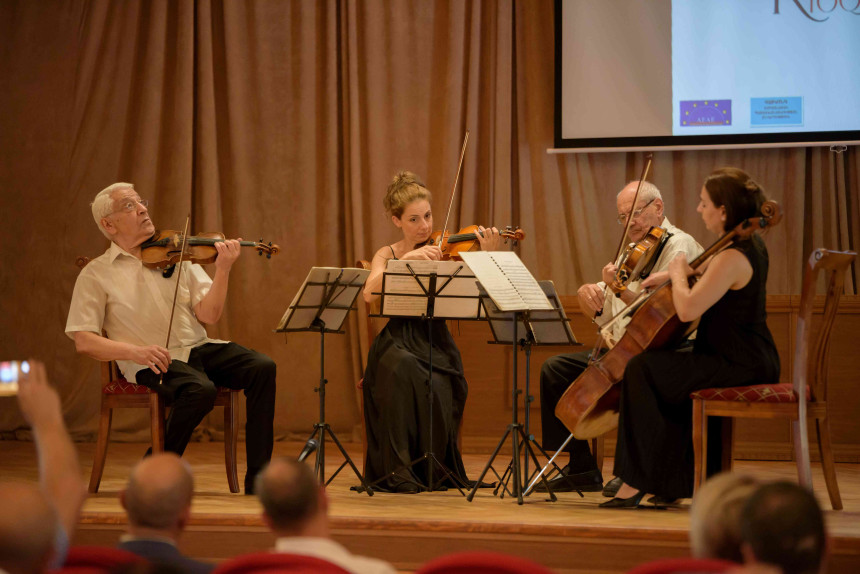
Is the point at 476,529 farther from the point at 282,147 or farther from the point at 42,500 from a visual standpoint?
the point at 282,147

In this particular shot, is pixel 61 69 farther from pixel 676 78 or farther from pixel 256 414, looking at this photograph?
pixel 676 78

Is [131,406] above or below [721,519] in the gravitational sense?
below

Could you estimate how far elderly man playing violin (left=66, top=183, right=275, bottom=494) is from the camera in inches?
152

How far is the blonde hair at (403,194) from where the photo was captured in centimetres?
435

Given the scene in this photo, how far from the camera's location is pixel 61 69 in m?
6.20

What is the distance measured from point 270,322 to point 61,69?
7.26 ft

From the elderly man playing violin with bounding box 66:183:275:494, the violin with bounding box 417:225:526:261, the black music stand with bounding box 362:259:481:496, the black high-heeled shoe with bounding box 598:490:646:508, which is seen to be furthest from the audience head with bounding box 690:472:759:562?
the violin with bounding box 417:225:526:261

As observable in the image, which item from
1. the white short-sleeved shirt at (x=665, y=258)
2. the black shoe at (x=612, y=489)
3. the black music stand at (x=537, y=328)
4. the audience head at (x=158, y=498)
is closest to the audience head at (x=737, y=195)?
the white short-sleeved shirt at (x=665, y=258)

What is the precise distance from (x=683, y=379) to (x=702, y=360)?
0.32 ft

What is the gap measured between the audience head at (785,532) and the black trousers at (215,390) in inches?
111

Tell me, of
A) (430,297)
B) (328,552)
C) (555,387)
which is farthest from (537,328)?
(328,552)

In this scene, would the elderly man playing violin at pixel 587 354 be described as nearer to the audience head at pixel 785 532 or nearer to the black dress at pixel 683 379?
the black dress at pixel 683 379

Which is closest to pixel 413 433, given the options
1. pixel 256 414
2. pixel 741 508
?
pixel 256 414

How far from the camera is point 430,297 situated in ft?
12.6
